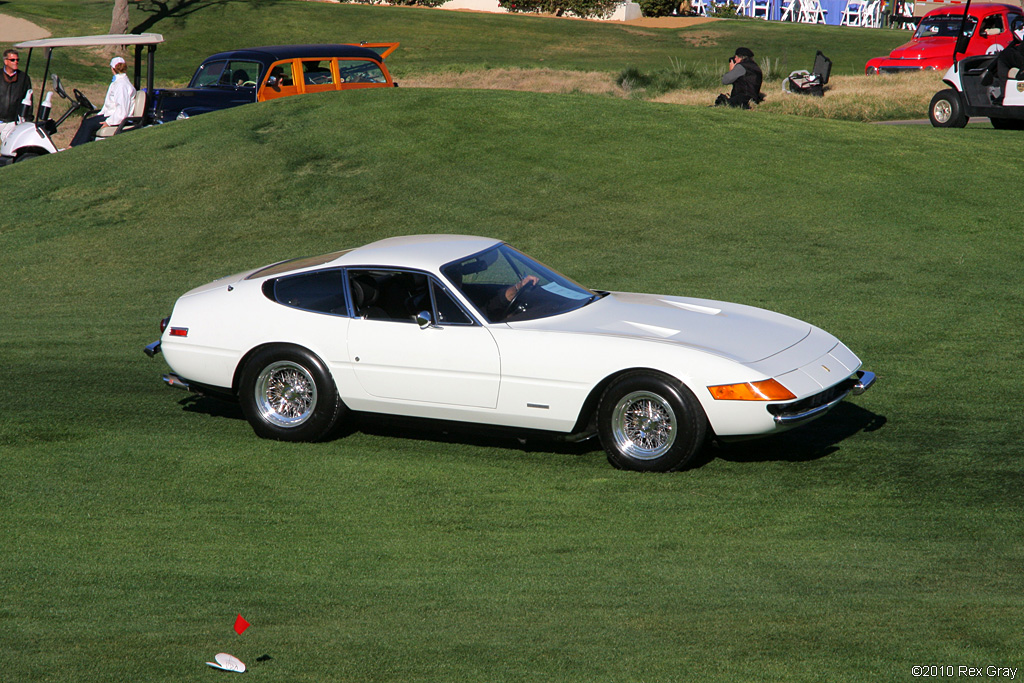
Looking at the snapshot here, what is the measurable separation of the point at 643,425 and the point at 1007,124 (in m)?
17.2

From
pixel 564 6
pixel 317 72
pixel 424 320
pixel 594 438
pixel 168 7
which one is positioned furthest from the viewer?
pixel 564 6

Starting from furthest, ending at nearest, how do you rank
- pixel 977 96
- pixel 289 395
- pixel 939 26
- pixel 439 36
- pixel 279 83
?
pixel 439 36 → pixel 939 26 → pixel 279 83 → pixel 977 96 → pixel 289 395

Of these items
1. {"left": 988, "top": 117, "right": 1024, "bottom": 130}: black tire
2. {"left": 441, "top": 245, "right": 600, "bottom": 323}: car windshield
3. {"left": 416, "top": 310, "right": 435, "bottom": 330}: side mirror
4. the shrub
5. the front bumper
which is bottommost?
the front bumper

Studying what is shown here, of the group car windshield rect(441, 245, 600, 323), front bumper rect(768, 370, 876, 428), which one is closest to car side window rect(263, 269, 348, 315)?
car windshield rect(441, 245, 600, 323)

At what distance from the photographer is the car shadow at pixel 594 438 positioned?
6.43 metres

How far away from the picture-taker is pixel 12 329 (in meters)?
10.3

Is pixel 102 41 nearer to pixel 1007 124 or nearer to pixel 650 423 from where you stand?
pixel 650 423

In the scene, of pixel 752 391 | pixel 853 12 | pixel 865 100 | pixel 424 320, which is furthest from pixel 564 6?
pixel 752 391

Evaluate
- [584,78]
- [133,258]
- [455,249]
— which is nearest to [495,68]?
[584,78]

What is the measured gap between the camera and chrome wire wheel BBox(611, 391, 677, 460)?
5.99 m

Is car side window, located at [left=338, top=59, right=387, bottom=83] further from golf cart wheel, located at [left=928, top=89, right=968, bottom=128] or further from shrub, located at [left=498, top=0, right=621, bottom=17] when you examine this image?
shrub, located at [left=498, top=0, right=621, bottom=17]

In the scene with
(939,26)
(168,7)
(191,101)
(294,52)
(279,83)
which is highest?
(168,7)

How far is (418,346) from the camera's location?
6.49 meters

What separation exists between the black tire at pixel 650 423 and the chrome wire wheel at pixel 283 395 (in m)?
2.15
